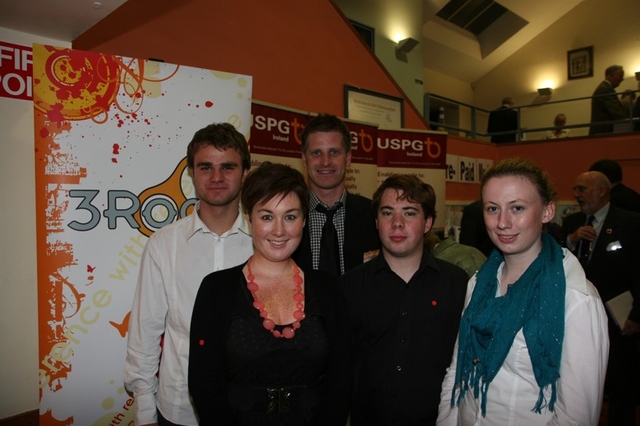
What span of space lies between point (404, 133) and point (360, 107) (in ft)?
2.29

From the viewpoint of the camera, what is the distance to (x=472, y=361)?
1.51 m

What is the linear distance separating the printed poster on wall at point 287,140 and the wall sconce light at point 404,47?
456cm

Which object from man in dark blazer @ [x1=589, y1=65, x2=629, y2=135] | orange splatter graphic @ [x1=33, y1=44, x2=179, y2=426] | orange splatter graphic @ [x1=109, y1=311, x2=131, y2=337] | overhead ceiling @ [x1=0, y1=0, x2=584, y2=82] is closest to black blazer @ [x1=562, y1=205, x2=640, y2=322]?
orange splatter graphic @ [x1=109, y1=311, x2=131, y2=337]

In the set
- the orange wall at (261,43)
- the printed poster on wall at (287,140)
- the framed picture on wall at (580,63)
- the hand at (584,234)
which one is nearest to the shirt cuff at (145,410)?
the printed poster on wall at (287,140)

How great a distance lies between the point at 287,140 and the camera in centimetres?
365

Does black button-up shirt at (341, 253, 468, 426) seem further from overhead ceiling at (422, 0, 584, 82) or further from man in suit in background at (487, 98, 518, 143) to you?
overhead ceiling at (422, 0, 584, 82)

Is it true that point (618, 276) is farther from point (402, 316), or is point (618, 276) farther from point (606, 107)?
point (606, 107)

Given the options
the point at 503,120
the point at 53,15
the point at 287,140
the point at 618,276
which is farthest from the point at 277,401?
the point at 503,120

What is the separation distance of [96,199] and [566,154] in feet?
26.3

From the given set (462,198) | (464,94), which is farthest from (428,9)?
(462,198)

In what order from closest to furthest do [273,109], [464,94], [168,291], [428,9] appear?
[168,291] → [273,109] → [428,9] → [464,94]

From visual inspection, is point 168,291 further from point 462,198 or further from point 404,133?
point 462,198

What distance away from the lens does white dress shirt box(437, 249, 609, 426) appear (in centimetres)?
127

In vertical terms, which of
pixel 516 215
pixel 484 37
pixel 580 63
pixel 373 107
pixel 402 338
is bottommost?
pixel 402 338
